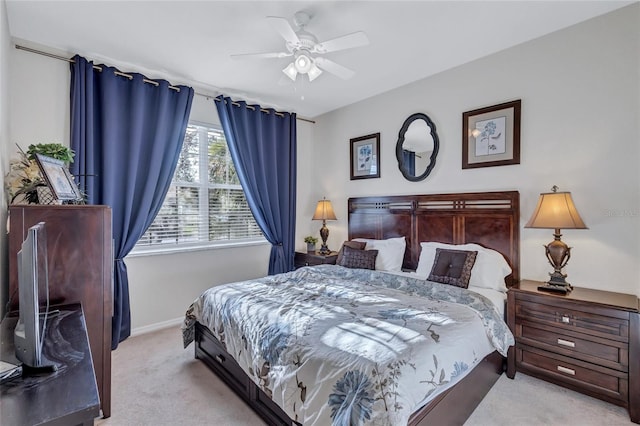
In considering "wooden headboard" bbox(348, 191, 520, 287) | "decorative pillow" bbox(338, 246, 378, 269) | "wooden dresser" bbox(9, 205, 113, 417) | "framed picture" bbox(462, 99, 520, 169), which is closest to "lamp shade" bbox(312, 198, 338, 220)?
"wooden headboard" bbox(348, 191, 520, 287)

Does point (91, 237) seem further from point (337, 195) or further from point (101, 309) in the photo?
point (337, 195)

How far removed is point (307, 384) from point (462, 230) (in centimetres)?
237

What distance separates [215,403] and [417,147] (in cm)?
320

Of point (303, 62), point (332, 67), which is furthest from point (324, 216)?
point (303, 62)

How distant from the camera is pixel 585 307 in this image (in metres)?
2.17

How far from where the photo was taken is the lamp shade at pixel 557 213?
236cm

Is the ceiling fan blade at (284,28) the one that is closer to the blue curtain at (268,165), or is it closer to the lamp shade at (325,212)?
the blue curtain at (268,165)

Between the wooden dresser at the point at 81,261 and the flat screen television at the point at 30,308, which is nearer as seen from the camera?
the flat screen television at the point at 30,308

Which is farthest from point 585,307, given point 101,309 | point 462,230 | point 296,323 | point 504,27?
point 101,309

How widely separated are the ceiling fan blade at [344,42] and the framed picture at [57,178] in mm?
2005

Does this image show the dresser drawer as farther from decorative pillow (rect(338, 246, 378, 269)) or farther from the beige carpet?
decorative pillow (rect(338, 246, 378, 269))

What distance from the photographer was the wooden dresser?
5.85 feet

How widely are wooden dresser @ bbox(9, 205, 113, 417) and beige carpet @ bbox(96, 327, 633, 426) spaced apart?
0.87 feet

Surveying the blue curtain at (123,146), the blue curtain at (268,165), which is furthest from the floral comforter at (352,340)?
the blue curtain at (268,165)
